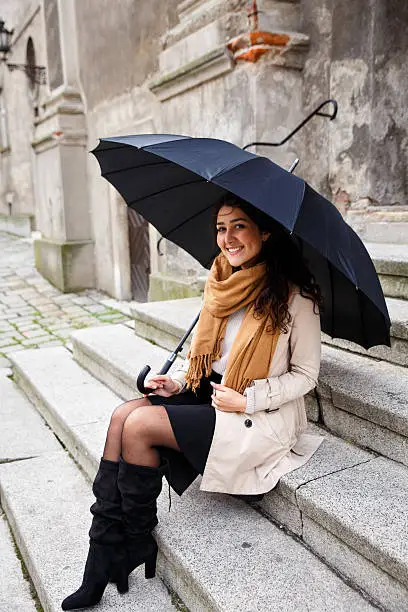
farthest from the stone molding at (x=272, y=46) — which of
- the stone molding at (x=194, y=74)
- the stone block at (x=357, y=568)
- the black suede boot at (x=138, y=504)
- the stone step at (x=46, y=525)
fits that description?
the stone block at (x=357, y=568)

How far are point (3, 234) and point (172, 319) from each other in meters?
14.2

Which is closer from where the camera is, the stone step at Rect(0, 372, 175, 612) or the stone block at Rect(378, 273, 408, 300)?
the stone step at Rect(0, 372, 175, 612)

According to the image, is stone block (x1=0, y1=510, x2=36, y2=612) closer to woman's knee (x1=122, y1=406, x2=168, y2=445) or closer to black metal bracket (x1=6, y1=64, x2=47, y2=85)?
woman's knee (x1=122, y1=406, x2=168, y2=445)

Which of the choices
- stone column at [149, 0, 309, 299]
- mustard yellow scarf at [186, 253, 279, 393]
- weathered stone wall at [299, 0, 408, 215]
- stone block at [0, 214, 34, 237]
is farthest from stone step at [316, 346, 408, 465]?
stone block at [0, 214, 34, 237]

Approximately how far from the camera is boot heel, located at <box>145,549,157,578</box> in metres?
2.11

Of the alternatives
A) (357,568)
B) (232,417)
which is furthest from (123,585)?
(357,568)

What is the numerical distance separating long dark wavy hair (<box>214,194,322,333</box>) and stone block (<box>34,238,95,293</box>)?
6.69m

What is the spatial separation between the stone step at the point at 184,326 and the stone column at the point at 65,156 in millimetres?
4336

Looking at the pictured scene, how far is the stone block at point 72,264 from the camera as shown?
855cm

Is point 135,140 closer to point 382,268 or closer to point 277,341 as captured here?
point 277,341

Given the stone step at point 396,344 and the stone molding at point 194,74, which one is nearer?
the stone step at point 396,344

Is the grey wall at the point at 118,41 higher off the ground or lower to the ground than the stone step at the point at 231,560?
higher

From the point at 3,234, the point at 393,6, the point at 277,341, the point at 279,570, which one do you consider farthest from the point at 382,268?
the point at 3,234

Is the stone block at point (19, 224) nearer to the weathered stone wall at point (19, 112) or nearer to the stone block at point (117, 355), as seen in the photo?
the weathered stone wall at point (19, 112)
